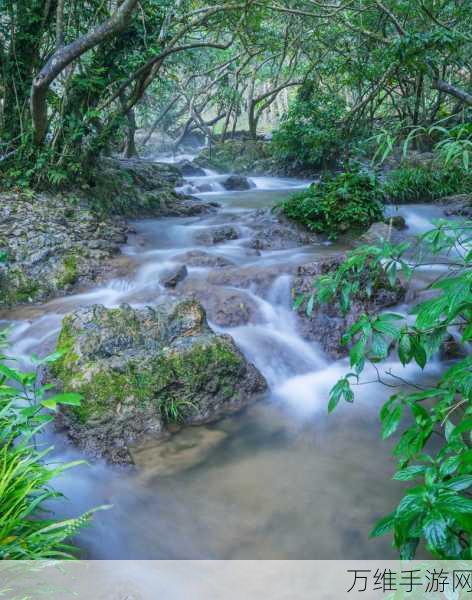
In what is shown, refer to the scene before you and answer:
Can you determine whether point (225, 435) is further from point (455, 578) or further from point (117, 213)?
point (117, 213)

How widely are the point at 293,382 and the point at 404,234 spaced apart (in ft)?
15.8

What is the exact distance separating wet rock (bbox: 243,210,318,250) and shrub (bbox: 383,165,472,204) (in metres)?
2.94

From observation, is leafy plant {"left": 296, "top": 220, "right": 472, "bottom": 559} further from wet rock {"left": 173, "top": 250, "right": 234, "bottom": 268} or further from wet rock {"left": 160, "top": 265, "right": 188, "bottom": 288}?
wet rock {"left": 173, "top": 250, "right": 234, "bottom": 268}

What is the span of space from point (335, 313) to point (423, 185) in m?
6.57

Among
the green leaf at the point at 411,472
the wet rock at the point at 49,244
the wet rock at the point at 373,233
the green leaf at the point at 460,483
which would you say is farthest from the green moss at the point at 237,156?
the green leaf at the point at 460,483

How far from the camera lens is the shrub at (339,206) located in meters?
7.93

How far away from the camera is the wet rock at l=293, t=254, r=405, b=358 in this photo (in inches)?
193

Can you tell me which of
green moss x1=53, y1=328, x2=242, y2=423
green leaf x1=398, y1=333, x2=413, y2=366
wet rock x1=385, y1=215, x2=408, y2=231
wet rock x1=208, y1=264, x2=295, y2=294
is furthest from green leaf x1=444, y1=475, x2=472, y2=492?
wet rock x1=385, y1=215, x2=408, y2=231

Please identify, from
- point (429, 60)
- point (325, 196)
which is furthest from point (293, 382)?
point (429, 60)

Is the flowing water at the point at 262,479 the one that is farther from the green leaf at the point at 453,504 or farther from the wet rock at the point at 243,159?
the wet rock at the point at 243,159

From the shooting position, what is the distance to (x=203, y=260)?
21.3 feet

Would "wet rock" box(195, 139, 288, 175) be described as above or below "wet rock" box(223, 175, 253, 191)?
above

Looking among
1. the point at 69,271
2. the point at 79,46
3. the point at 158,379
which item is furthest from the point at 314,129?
the point at 158,379

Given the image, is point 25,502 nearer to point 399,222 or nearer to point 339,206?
point 339,206
